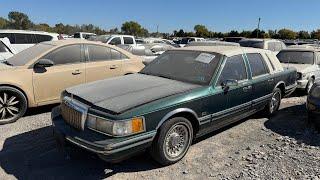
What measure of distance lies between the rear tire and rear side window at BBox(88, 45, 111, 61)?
11.6 feet

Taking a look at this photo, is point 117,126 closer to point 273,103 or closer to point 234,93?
point 234,93

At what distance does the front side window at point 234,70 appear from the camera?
5.10 metres

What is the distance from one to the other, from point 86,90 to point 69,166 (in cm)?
104

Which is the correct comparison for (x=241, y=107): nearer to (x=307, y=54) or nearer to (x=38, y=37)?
(x=307, y=54)

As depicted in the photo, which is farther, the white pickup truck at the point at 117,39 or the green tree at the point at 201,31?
the green tree at the point at 201,31

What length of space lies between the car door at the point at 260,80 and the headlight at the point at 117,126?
2673 millimetres

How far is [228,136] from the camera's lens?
556cm

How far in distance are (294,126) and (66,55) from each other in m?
4.65

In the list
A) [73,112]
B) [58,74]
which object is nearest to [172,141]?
[73,112]

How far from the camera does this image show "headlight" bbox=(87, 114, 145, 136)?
12.4 feet

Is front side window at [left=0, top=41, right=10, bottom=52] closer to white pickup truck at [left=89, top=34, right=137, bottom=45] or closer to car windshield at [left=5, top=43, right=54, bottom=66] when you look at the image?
car windshield at [left=5, top=43, right=54, bottom=66]

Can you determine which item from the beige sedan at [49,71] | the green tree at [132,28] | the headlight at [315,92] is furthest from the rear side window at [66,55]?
the green tree at [132,28]

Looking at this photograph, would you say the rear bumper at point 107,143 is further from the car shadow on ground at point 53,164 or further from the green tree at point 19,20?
the green tree at point 19,20

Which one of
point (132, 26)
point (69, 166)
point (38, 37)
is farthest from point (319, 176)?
point (132, 26)
